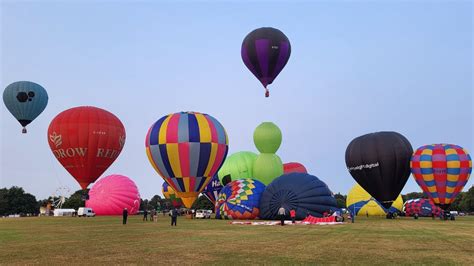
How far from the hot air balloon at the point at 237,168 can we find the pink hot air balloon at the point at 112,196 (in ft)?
38.6

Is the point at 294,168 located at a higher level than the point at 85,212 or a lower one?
higher

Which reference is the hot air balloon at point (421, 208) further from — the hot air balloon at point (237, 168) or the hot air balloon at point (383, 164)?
the hot air balloon at point (237, 168)

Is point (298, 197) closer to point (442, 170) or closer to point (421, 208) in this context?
point (442, 170)

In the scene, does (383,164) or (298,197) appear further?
(383,164)

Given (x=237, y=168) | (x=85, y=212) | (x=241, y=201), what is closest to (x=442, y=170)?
(x=241, y=201)

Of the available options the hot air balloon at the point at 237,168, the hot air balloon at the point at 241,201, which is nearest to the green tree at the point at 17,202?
the hot air balloon at the point at 237,168

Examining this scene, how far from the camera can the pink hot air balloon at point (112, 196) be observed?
5366cm

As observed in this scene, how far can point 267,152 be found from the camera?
5131 centimetres

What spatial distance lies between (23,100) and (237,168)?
2331cm

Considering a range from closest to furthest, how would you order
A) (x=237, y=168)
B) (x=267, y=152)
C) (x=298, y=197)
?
(x=298, y=197)
(x=237, y=168)
(x=267, y=152)

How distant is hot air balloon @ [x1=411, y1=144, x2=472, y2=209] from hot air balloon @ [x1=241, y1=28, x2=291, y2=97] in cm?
1317

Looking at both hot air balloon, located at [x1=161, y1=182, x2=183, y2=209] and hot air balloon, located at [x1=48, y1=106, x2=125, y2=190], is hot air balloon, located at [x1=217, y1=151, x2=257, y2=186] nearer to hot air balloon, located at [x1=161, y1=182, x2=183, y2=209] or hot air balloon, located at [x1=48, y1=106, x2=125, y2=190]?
hot air balloon, located at [x1=48, y1=106, x2=125, y2=190]

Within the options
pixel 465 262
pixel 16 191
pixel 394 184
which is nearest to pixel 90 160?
pixel 394 184

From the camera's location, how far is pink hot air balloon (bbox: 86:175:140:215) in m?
53.7
